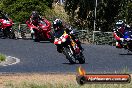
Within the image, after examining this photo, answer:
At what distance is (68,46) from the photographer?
21.1m

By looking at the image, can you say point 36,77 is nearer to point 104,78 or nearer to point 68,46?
point 68,46

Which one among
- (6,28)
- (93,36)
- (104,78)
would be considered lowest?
(93,36)

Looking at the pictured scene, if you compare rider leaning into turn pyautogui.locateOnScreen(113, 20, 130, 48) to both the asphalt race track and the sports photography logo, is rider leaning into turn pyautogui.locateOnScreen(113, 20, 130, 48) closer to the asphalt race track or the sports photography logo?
the asphalt race track

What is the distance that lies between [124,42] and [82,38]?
11401 mm

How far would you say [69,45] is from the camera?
21.1 metres

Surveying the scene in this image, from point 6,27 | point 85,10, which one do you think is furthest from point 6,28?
point 85,10

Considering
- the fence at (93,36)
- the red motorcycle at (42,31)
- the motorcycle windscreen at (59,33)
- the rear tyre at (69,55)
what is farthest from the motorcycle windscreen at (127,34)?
the fence at (93,36)

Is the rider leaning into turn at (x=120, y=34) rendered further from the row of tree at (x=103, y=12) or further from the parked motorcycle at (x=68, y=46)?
the row of tree at (x=103, y=12)

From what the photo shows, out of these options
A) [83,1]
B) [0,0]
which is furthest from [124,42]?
[0,0]

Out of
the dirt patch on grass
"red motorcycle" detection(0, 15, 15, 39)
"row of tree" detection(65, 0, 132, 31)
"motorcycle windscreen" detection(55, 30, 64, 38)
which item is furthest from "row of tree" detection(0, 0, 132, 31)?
the dirt patch on grass

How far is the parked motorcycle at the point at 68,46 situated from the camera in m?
20.8

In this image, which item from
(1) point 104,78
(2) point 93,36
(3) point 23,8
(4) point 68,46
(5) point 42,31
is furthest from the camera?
(3) point 23,8

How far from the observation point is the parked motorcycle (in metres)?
20.8

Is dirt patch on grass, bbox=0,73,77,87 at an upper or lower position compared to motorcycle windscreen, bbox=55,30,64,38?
lower
